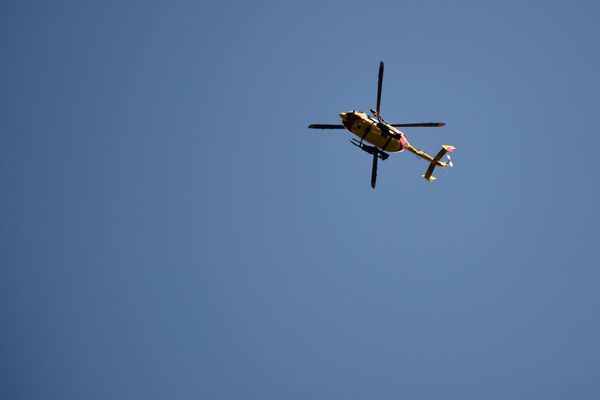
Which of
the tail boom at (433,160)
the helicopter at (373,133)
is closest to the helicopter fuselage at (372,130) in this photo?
the helicopter at (373,133)

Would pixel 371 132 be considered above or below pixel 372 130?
below

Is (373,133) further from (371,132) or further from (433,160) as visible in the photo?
(433,160)

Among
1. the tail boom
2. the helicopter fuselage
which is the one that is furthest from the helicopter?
the tail boom

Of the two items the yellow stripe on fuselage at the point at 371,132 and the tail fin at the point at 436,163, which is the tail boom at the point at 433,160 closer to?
the tail fin at the point at 436,163

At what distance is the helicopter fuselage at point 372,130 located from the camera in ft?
103

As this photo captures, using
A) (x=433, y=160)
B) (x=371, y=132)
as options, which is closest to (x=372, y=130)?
(x=371, y=132)

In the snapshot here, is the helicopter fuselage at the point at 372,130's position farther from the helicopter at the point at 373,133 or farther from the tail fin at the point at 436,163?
the tail fin at the point at 436,163

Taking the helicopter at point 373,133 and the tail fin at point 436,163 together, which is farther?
the tail fin at point 436,163

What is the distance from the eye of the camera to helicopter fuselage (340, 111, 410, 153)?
31.2 m

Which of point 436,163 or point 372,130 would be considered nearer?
point 372,130

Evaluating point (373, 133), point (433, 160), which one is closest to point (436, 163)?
point (433, 160)

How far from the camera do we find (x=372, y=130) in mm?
31406

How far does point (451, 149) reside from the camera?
36969 mm

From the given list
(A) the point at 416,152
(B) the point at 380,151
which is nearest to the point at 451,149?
(A) the point at 416,152
